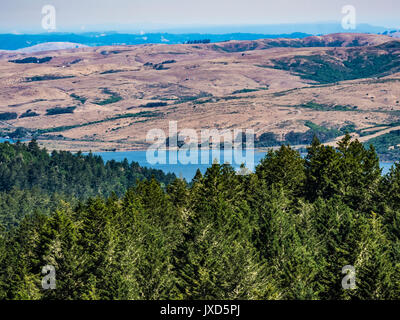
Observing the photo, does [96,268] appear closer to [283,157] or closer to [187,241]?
[187,241]

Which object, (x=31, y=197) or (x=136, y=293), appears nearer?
(x=136, y=293)
